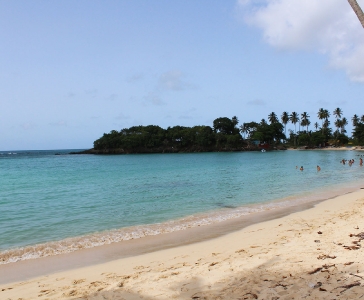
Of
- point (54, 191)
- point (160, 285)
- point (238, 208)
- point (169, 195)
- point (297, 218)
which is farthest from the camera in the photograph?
point (54, 191)

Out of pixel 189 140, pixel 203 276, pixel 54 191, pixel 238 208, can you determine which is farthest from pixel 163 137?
pixel 203 276

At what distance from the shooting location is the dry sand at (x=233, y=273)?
477 cm

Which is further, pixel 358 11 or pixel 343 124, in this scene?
pixel 343 124

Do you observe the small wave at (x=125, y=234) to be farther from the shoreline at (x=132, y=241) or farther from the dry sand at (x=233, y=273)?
the dry sand at (x=233, y=273)

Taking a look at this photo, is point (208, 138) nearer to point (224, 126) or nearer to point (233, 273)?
point (224, 126)

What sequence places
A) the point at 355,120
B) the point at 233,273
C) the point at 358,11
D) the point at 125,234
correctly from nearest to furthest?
the point at 233,273 → the point at 358,11 → the point at 125,234 → the point at 355,120

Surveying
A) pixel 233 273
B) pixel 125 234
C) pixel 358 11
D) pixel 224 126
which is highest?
pixel 224 126

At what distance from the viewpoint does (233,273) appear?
5.72 m

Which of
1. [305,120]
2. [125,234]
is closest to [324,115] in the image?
[305,120]

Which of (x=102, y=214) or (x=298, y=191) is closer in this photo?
(x=102, y=214)

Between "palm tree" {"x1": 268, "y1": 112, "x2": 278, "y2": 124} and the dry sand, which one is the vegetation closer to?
"palm tree" {"x1": 268, "y1": 112, "x2": 278, "y2": 124}

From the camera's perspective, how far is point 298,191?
20.0 meters

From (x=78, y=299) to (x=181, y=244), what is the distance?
13.7 feet

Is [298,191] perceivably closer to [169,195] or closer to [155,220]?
[169,195]
